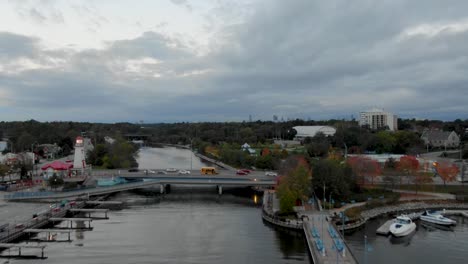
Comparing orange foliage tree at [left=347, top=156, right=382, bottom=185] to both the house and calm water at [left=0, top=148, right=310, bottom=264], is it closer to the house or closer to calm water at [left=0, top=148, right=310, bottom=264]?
calm water at [left=0, top=148, right=310, bottom=264]

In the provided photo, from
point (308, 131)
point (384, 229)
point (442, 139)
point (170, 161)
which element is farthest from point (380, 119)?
point (384, 229)

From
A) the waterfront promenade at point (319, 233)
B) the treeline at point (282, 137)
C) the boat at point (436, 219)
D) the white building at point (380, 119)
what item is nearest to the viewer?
the waterfront promenade at point (319, 233)

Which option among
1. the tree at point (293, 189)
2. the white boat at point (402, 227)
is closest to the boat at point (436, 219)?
the white boat at point (402, 227)

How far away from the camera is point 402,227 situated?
23.3 meters

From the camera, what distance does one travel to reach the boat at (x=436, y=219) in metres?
25.4

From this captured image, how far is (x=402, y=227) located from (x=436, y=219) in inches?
147

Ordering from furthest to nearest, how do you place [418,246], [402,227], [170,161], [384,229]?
[170,161]
[384,229]
[402,227]
[418,246]

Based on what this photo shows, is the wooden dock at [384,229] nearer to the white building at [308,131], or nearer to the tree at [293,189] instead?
the tree at [293,189]

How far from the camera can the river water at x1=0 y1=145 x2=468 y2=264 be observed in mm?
19172

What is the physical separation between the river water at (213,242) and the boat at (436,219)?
21.1 inches

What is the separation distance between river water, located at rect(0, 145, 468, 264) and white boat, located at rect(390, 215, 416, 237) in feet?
1.23

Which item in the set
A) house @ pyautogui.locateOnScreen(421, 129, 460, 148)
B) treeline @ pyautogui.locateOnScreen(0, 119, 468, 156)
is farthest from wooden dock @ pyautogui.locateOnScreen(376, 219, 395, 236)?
house @ pyautogui.locateOnScreen(421, 129, 460, 148)

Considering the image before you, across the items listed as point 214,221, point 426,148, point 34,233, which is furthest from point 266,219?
point 426,148

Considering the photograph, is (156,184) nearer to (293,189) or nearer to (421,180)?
(293,189)
